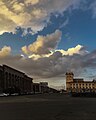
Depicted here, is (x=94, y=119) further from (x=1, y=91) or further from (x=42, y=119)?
(x=1, y=91)

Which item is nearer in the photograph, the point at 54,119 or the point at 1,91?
the point at 54,119

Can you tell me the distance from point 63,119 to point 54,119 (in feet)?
2.60

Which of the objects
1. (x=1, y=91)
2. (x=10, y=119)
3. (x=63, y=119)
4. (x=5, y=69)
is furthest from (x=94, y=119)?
(x=5, y=69)

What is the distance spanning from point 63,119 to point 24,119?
3437 millimetres

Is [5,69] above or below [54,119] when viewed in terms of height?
above

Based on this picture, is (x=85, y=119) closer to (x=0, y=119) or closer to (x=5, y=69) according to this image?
(x=0, y=119)

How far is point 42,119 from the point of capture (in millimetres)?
29250

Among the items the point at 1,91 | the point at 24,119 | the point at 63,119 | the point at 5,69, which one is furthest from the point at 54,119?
the point at 5,69

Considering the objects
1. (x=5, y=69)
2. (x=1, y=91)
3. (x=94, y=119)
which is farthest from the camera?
(x=5, y=69)

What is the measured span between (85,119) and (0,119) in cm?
750

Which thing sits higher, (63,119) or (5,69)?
(5,69)

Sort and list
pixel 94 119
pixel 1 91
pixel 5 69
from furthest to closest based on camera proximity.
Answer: pixel 5 69
pixel 1 91
pixel 94 119

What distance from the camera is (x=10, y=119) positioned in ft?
96.0

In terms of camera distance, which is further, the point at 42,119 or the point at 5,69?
the point at 5,69
